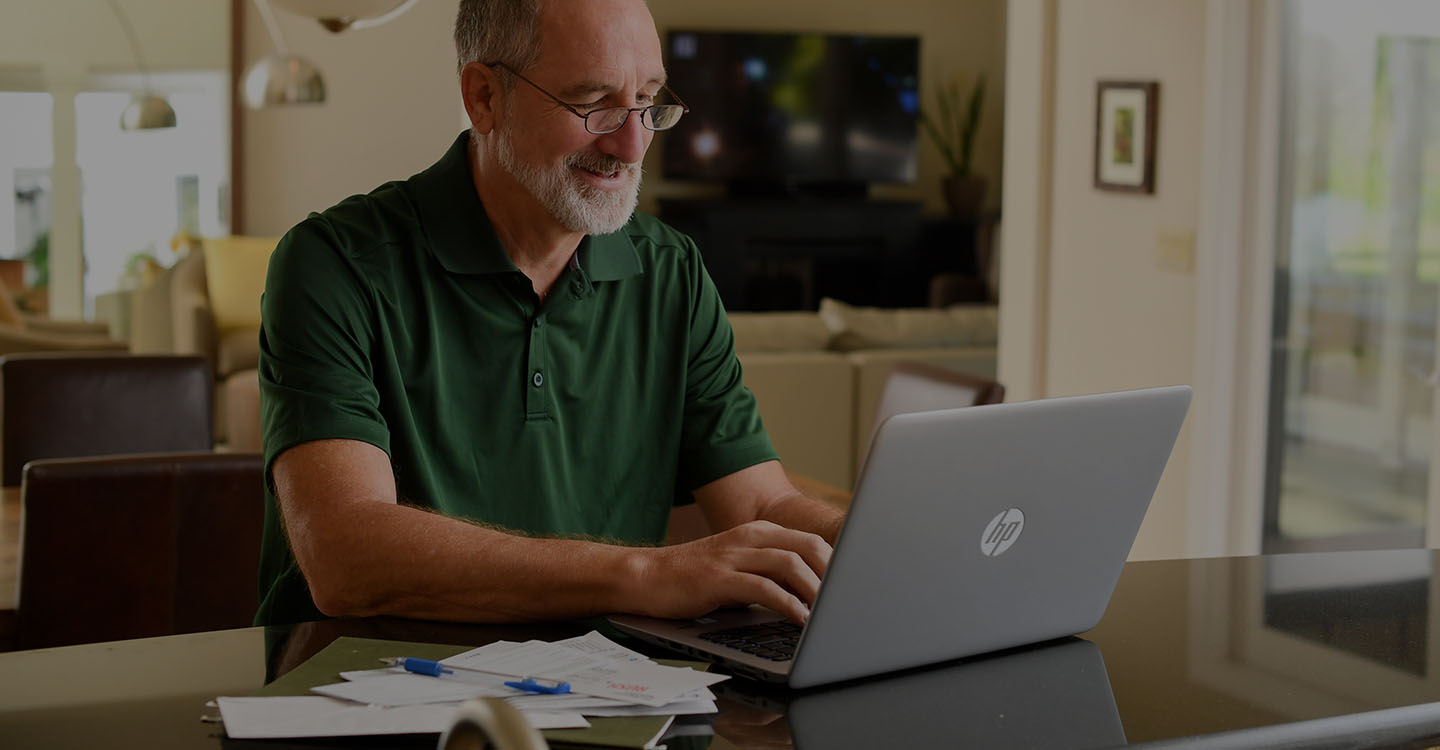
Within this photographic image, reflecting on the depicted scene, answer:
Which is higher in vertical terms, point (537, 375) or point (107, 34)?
point (107, 34)

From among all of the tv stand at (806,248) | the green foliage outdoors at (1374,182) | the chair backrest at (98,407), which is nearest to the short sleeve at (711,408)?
the chair backrest at (98,407)

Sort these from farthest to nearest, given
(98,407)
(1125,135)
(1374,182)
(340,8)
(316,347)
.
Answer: (1125,135) < (1374,182) < (98,407) < (340,8) < (316,347)

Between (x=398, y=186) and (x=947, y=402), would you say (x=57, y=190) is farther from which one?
(x=398, y=186)

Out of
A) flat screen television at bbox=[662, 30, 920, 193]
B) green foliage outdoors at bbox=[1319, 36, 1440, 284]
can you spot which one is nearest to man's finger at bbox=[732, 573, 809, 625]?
green foliage outdoors at bbox=[1319, 36, 1440, 284]

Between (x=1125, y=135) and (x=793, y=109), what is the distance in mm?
5664

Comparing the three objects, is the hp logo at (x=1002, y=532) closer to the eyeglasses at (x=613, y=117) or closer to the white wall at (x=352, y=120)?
the eyeglasses at (x=613, y=117)

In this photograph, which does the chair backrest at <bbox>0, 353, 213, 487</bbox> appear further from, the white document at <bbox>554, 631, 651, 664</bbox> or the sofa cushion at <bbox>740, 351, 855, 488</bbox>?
the sofa cushion at <bbox>740, 351, 855, 488</bbox>

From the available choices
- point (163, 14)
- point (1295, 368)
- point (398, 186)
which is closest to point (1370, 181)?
point (1295, 368)

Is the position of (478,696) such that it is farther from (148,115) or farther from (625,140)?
(148,115)

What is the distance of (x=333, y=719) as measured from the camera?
3.00ft

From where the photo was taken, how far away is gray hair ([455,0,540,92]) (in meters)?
1.54

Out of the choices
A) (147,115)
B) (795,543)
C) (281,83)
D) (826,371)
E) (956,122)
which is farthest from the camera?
(956,122)

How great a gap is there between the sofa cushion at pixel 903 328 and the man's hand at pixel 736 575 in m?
3.88

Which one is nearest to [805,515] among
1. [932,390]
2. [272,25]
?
[932,390]
